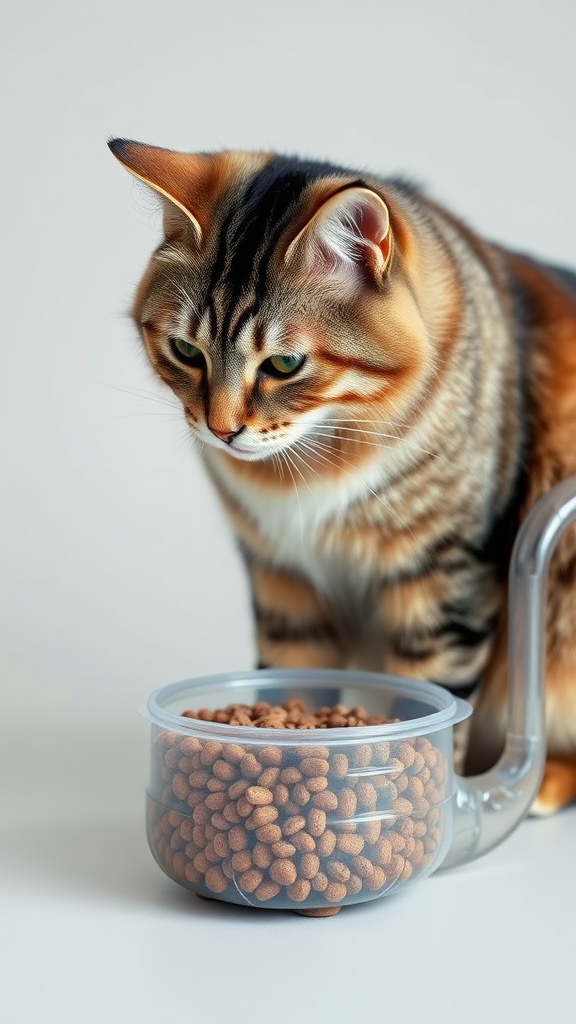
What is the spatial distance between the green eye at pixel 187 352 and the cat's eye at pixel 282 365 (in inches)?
3.3

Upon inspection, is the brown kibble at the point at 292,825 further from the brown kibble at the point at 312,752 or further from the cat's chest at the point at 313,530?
the cat's chest at the point at 313,530

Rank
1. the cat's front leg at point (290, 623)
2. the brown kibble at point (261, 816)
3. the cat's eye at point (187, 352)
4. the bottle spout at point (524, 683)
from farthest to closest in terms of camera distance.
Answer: the cat's front leg at point (290, 623) → the bottle spout at point (524, 683) → the cat's eye at point (187, 352) → the brown kibble at point (261, 816)

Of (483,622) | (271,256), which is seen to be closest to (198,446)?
(271,256)

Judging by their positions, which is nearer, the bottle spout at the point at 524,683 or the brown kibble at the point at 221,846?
the brown kibble at the point at 221,846

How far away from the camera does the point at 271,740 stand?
1.23m

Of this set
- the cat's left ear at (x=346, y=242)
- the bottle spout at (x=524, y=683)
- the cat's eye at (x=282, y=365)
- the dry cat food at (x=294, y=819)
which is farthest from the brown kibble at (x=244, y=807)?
the cat's left ear at (x=346, y=242)

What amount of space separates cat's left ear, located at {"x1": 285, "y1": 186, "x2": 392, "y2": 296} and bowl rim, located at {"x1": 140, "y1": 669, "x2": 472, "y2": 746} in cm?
47

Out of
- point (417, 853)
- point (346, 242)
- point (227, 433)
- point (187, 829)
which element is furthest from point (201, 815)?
point (346, 242)

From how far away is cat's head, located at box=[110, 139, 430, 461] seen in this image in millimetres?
1271

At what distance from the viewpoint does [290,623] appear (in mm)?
1757

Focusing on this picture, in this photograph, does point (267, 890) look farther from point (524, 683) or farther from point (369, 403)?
point (369, 403)

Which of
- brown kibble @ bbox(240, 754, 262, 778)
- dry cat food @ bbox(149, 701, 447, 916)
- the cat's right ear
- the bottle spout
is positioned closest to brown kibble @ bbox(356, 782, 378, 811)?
dry cat food @ bbox(149, 701, 447, 916)

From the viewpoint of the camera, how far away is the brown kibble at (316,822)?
3.98ft

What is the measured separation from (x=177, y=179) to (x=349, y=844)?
742 millimetres
